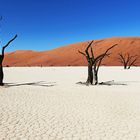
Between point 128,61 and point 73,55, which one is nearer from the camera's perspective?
point 128,61

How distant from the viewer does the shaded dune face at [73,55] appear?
93.4m

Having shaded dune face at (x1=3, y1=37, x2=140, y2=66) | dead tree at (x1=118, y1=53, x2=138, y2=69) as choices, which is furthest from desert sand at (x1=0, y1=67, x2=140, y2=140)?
shaded dune face at (x1=3, y1=37, x2=140, y2=66)

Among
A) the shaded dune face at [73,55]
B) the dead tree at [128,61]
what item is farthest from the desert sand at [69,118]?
the shaded dune face at [73,55]

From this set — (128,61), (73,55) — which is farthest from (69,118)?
(73,55)

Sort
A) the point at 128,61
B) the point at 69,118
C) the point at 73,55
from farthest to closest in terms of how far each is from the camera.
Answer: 1. the point at 73,55
2. the point at 128,61
3. the point at 69,118

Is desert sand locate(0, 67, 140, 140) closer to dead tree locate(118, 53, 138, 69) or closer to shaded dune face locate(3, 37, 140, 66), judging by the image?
dead tree locate(118, 53, 138, 69)

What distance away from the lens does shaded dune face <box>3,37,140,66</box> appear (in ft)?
306

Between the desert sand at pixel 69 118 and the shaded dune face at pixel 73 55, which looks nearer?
the desert sand at pixel 69 118

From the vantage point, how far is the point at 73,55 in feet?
336

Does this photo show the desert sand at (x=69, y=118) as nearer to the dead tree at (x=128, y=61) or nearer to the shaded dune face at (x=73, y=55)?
the dead tree at (x=128, y=61)

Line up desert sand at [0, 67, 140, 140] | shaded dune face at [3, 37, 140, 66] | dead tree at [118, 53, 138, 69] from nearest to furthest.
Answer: desert sand at [0, 67, 140, 140] → dead tree at [118, 53, 138, 69] → shaded dune face at [3, 37, 140, 66]

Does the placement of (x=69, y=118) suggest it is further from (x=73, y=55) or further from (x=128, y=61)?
(x=73, y=55)

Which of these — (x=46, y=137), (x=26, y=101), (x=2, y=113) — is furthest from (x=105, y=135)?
(x=26, y=101)

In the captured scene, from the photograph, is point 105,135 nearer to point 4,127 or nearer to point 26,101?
point 4,127
